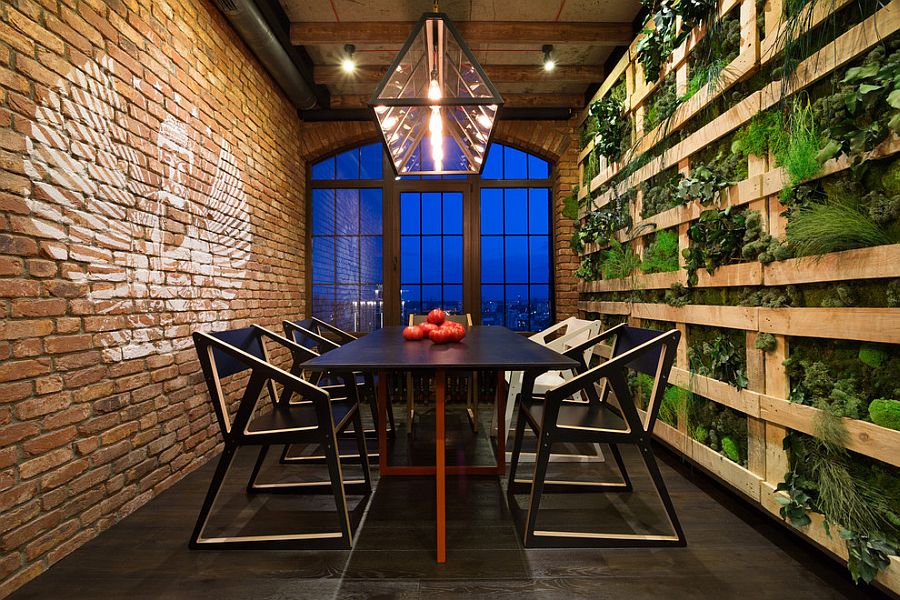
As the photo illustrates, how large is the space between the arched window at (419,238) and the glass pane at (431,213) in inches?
0.5

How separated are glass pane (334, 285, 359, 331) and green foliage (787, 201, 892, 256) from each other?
4145 millimetres

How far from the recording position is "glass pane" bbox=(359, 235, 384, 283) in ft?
16.7

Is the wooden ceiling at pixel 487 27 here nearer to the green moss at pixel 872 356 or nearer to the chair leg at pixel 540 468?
the green moss at pixel 872 356

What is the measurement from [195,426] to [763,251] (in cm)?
325

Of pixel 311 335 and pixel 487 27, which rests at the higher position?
pixel 487 27

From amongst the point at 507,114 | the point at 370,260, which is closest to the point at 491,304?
the point at 370,260

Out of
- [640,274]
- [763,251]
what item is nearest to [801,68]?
[763,251]

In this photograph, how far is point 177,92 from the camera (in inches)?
102

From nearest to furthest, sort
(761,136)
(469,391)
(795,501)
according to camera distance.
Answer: (795,501) → (761,136) → (469,391)

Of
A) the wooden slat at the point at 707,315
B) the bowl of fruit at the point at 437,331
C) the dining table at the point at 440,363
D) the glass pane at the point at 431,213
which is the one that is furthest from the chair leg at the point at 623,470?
the glass pane at the point at 431,213

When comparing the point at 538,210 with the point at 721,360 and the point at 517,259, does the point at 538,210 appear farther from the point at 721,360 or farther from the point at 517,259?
the point at 721,360

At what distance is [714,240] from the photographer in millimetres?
2258

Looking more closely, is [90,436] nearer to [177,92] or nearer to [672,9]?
[177,92]

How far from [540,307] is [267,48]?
368 cm
